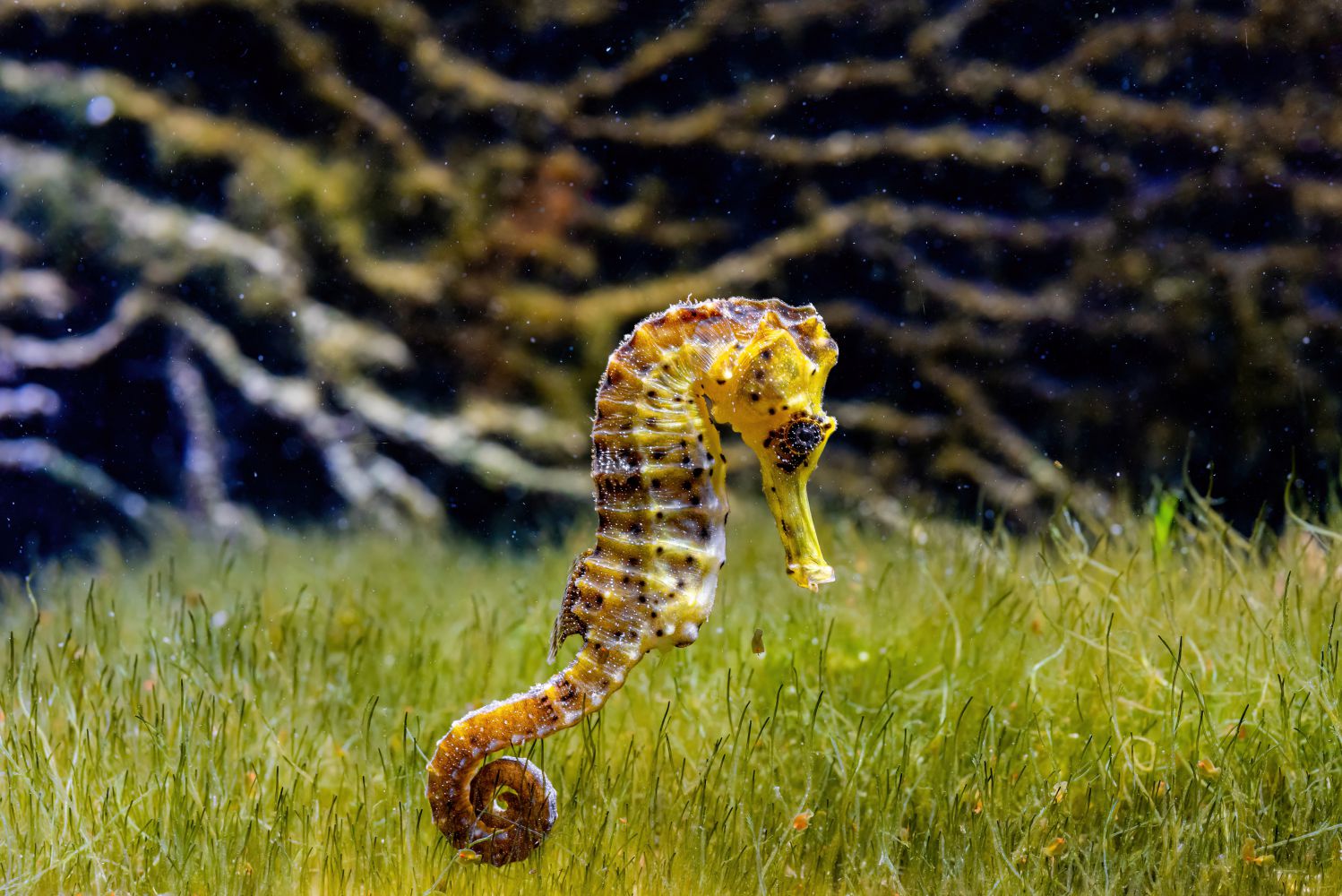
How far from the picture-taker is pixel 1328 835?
2.41 metres

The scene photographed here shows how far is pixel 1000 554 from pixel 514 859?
2309 mm

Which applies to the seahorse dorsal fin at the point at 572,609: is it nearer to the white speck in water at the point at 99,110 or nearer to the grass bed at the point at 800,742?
the grass bed at the point at 800,742

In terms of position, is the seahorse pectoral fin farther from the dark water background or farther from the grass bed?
the dark water background

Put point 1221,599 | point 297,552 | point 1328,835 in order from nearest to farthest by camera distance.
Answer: point 1328,835, point 1221,599, point 297,552

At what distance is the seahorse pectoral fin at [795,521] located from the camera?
6.90ft

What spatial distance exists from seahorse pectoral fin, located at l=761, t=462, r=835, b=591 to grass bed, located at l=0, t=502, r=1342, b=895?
589mm

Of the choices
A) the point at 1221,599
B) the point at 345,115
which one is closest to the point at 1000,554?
the point at 1221,599

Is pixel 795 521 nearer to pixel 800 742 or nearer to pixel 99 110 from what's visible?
pixel 800 742

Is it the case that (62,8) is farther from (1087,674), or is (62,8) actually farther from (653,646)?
(1087,674)

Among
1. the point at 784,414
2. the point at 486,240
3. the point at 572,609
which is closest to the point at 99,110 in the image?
the point at 486,240

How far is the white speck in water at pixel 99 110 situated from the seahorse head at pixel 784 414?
6.05 m

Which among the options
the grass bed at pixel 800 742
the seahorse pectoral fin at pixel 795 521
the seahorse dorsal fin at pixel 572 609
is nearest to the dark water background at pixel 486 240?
the grass bed at pixel 800 742

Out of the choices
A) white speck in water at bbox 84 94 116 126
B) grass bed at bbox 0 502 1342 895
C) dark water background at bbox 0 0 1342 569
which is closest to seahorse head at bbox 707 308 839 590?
grass bed at bbox 0 502 1342 895

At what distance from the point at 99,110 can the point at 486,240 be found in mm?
2683
